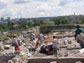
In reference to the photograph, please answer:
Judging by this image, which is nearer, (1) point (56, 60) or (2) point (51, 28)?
(1) point (56, 60)

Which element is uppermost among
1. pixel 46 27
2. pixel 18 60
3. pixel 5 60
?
pixel 18 60

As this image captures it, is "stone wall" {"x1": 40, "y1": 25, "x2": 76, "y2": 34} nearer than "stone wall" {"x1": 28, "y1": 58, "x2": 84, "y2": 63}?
No

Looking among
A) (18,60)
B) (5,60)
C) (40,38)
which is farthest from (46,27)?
(18,60)

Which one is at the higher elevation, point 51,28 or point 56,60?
point 56,60

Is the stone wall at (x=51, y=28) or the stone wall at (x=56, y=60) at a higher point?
the stone wall at (x=56, y=60)

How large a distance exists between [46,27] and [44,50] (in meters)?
16.1

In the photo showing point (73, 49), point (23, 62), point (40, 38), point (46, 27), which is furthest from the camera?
point (46, 27)

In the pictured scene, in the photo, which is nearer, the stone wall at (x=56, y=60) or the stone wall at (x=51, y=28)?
the stone wall at (x=56, y=60)

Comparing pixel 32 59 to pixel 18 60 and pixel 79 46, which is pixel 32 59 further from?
pixel 79 46

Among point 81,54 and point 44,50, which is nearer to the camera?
point 81,54

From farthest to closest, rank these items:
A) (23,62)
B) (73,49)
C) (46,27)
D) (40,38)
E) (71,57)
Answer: (46,27), (40,38), (73,49), (23,62), (71,57)

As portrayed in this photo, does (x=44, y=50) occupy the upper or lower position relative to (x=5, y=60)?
upper

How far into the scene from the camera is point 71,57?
7.43 metres

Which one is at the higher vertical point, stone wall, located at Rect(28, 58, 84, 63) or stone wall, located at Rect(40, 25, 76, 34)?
stone wall, located at Rect(28, 58, 84, 63)
